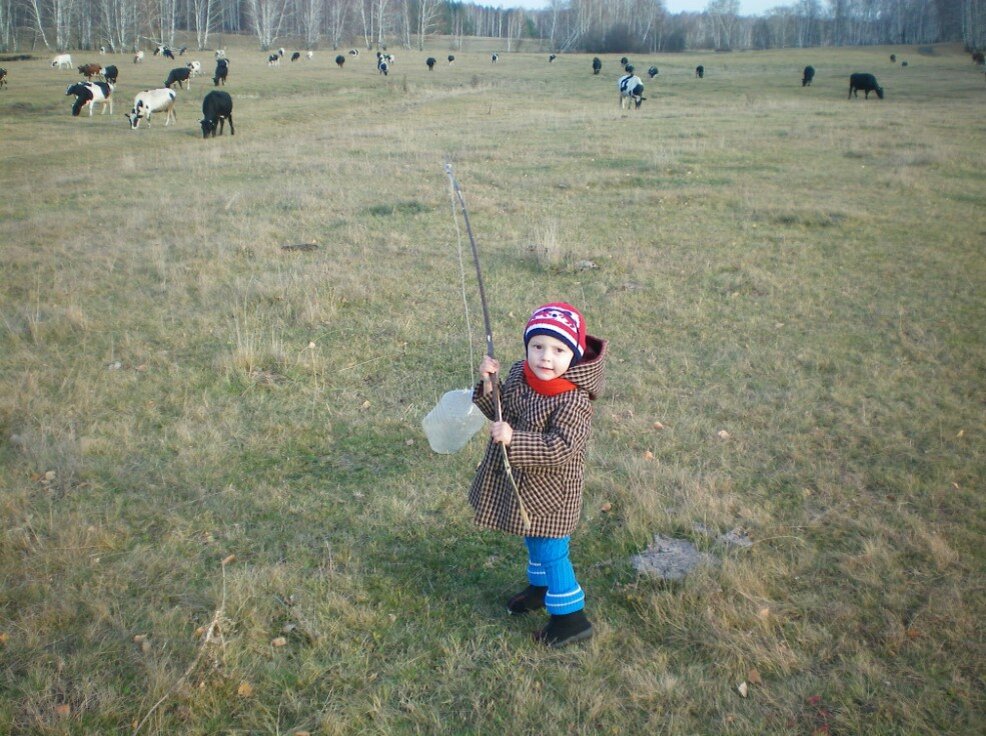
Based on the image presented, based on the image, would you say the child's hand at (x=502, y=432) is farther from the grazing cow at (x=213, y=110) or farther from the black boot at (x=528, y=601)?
the grazing cow at (x=213, y=110)

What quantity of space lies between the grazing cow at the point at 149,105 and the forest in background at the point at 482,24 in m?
36.1

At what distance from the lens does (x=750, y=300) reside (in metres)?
7.14

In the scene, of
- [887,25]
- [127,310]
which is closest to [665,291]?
[127,310]

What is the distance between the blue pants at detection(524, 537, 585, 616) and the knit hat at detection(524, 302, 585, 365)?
0.80 metres

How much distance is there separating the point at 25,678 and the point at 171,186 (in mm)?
11978

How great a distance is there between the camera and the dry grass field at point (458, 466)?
2.70m

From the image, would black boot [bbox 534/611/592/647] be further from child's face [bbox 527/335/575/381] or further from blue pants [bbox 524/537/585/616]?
child's face [bbox 527/335/575/381]

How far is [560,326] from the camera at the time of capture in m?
2.66

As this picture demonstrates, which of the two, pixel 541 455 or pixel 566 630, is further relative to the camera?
pixel 566 630

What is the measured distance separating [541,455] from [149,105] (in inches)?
957

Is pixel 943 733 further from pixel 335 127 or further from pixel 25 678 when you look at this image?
pixel 335 127

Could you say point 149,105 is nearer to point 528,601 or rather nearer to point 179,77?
point 179,77

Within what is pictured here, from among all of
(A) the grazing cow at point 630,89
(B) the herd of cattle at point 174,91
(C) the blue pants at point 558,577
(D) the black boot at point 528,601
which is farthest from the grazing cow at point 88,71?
(C) the blue pants at point 558,577

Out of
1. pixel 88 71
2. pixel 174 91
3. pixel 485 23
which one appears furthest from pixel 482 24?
→ pixel 174 91
